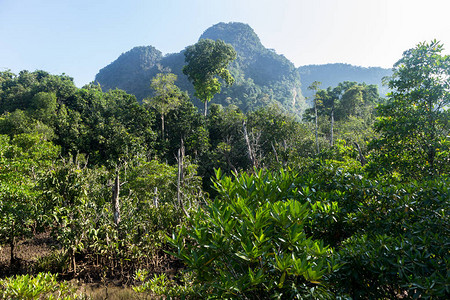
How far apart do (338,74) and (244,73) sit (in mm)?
56042

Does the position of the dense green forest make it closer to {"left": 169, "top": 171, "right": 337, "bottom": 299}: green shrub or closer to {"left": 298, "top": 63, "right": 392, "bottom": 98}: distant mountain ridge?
{"left": 169, "top": 171, "right": 337, "bottom": 299}: green shrub

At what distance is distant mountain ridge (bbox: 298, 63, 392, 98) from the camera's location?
328 feet

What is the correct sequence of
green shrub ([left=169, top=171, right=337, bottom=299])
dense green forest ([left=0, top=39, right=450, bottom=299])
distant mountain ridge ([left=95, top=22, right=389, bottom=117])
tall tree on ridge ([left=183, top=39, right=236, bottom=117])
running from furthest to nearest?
distant mountain ridge ([left=95, top=22, right=389, bottom=117]), tall tree on ridge ([left=183, top=39, right=236, bottom=117]), dense green forest ([left=0, top=39, right=450, bottom=299]), green shrub ([left=169, top=171, right=337, bottom=299])

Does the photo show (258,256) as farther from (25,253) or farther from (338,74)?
(338,74)

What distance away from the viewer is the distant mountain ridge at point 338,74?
99.9 m

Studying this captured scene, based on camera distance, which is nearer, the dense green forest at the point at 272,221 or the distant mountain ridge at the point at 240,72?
the dense green forest at the point at 272,221

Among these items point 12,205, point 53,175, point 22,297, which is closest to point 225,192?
point 22,297

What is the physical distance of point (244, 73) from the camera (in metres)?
76.5

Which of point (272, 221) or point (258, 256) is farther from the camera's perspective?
point (272, 221)

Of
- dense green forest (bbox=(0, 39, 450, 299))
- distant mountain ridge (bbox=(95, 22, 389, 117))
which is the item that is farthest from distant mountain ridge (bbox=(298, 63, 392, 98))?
dense green forest (bbox=(0, 39, 450, 299))

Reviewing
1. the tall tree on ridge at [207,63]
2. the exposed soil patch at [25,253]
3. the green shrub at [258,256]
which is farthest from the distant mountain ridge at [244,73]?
the green shrub at [258,256]

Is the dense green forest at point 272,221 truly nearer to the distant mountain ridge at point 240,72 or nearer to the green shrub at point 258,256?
the green shrub at point 258,256

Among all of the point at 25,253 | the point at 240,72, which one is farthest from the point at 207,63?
the point at 240,72

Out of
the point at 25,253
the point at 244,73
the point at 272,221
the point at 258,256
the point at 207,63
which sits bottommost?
the point at 25,253
